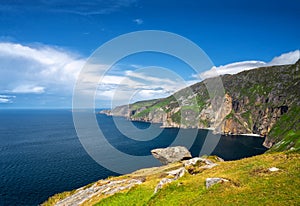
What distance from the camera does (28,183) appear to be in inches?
4166

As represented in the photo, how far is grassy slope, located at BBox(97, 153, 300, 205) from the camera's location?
905 inches

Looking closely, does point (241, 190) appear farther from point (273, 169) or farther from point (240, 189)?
point (273, 169)

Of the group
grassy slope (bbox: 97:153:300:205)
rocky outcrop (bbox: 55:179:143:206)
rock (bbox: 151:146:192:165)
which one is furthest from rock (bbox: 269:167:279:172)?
rock (bbox: 151:146:192:165)

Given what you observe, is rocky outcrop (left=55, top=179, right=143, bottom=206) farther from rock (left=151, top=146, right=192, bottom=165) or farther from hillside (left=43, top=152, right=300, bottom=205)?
rock (left=151, top=146, right=192, bottom=165)

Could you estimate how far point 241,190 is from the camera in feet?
83.5

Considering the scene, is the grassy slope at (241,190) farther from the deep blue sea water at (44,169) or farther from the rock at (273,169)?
the deep blue sea water at (44,169)

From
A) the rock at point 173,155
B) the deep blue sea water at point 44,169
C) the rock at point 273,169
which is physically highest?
the rock at point 273,169

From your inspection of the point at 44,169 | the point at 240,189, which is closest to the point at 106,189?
the point at 240,189

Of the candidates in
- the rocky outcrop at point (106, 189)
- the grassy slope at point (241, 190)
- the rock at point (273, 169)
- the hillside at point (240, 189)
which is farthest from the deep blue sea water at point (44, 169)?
the rock at point (273, 169)

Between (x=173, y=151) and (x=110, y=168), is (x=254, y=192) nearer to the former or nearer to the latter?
(x=173, y=151)

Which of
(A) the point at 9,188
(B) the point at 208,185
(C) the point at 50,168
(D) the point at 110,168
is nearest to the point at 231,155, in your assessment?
(D) the point at 110,168

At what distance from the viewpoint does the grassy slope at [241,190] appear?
23.0 m

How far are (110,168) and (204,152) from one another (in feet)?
280

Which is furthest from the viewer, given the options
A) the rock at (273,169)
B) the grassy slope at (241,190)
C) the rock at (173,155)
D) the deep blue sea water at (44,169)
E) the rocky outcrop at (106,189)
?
the deep blue sea water at (44,169)
